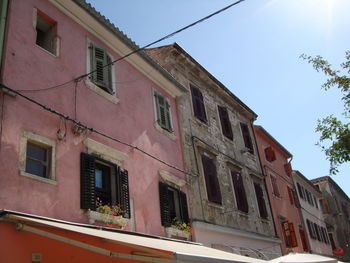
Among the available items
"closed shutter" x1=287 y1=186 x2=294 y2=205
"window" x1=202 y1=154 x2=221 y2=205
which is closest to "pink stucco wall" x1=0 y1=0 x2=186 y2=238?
"window" x1=202 y1=154 x2=221 y2=205

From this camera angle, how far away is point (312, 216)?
24.4 metres

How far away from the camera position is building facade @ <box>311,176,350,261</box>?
30.8 metres

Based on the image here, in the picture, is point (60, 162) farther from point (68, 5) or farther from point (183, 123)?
point (183, 123)

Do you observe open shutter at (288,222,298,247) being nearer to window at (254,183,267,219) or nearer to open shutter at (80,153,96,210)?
window at (254,183,267,219)

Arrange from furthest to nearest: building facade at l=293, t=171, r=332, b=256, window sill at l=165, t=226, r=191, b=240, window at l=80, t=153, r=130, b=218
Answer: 1. building facade at l=293, t=171, r=332, b=256
2. window sill at l=165, t=226, r=191, b=240
3. window at l=80, t=153, r=130, b=218

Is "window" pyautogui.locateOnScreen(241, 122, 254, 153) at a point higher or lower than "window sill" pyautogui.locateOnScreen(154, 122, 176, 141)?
higher

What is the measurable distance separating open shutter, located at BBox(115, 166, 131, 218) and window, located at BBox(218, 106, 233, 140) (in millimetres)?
7686

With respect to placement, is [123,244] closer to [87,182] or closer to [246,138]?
[87,182]

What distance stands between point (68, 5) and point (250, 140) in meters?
11.5

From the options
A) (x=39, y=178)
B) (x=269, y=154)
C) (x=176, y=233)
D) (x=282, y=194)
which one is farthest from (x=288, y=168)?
(x=39, y=178)

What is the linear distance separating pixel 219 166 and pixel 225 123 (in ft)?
9.28

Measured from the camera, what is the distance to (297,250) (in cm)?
1830

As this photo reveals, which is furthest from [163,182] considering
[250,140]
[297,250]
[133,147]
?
[297,250]

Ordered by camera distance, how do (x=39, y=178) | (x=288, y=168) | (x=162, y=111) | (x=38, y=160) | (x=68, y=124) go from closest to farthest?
(x=39, y=178) → (x=38, y=160) → (x=68, y=124) → (x=162, y=111) → (x=288, y=168)
